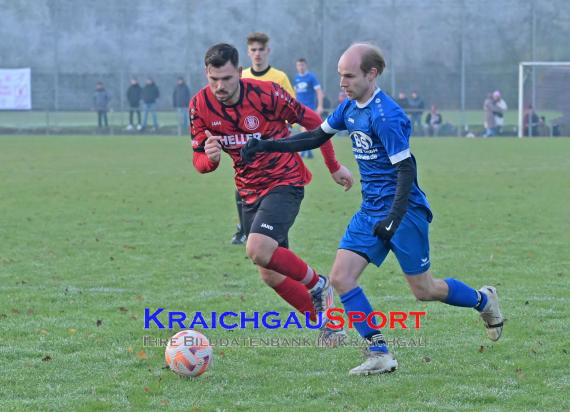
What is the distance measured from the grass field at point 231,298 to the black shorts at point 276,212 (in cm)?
67

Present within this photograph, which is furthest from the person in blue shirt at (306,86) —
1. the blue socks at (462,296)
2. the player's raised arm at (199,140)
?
the blue socks at (462,296)

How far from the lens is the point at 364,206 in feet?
18.6

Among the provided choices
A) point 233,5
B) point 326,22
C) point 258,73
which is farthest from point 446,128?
point 258,73

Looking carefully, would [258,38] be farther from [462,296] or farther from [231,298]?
[462,296]

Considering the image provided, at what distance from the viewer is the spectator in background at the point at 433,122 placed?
3531 centimetres

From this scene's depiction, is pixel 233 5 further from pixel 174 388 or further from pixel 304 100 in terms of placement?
pixel 174 388

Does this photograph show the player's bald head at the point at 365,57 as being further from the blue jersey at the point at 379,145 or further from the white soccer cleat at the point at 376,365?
the white soccer cleat at the point at 376,365

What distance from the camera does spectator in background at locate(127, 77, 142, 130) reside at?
118 ft

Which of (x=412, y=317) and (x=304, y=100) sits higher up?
(x=304, y=100)

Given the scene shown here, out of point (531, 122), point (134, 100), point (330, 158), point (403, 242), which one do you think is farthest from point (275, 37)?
point (403, 242)

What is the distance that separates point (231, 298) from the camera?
761 centimetres

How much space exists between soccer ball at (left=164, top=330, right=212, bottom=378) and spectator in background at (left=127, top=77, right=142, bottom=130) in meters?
31.3

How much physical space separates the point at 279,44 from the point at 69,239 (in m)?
28.8

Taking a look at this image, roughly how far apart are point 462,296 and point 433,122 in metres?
29.9
